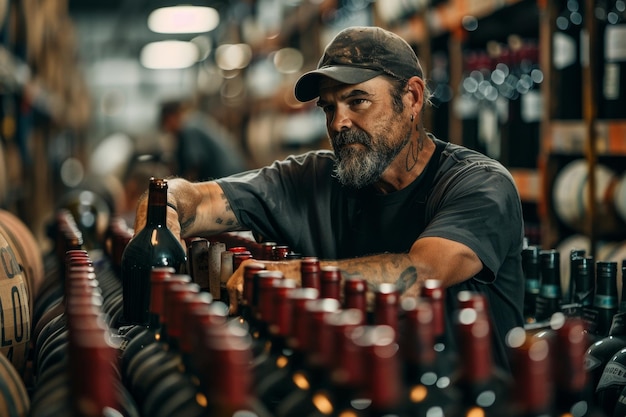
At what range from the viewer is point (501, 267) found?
2176mm

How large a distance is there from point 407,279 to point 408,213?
0.60 m

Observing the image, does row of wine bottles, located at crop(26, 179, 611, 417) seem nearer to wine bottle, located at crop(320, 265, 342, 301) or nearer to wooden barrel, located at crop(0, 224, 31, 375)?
wine bottle, located at crop(320, 265, 342, 301)

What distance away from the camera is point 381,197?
247cm

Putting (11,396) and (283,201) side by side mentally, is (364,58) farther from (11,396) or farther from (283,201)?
(11,396)

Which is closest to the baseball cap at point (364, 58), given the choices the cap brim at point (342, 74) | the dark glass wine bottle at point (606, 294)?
the cap brim at point (342, 74)

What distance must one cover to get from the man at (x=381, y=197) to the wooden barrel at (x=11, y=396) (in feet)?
2.51

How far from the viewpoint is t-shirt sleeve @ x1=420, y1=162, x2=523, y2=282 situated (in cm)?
197

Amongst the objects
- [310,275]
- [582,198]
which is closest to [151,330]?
[310,275]

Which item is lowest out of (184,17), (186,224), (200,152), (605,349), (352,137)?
(605,349)

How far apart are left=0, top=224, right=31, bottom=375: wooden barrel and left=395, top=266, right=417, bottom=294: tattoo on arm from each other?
2.61 ft

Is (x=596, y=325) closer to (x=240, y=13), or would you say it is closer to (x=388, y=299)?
(x=388, y=299)

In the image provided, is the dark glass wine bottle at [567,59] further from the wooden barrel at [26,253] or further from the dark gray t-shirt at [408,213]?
the wooden barrel at [26,253]

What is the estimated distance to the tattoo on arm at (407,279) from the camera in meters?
1.81

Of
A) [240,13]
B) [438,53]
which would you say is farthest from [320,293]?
[240,13]
